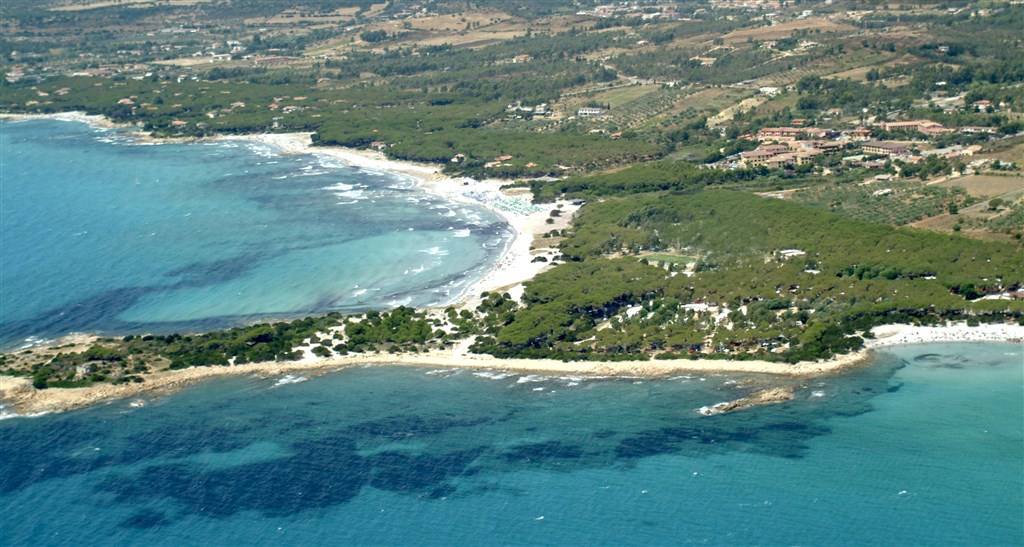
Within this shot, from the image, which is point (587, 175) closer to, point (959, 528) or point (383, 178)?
point (383, 178)

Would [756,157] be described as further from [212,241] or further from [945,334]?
[212,241]

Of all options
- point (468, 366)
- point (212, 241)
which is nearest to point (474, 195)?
point (212, 241)

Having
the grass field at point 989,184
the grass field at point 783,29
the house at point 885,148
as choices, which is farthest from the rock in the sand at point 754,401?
the grass field at point 783,29

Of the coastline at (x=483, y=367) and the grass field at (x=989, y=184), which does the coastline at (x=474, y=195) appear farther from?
the grass field at (x=989, y=184)

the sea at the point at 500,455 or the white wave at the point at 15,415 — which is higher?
the white wave at the point at 15,415

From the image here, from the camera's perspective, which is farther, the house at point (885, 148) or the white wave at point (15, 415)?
the house at point (885, 148)
